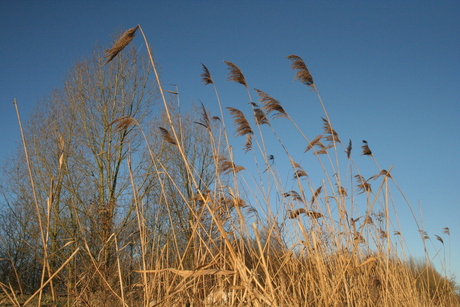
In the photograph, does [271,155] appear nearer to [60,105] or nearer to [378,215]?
[378,215]

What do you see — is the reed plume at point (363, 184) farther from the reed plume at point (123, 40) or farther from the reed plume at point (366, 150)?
the reed plume at point (123, 40)

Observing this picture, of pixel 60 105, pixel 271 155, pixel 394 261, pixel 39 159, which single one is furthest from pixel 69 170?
pixel 394 261

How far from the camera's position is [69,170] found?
39.8 feet

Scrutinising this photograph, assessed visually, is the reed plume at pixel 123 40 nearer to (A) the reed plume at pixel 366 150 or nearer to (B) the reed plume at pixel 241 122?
(B) the reed plume at pixel 241 122

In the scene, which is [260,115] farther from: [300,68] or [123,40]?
[123,40]

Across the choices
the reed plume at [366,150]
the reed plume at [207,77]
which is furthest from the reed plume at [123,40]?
the reed plume at [366,150]

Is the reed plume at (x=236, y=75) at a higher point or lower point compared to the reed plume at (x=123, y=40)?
higher

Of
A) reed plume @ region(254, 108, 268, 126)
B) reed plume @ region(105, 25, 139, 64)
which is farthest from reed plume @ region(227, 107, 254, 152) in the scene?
reed plume @ region(105, 25, 139, 64)

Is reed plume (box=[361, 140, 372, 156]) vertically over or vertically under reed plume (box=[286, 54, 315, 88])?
under

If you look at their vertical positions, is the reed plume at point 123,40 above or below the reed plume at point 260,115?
below

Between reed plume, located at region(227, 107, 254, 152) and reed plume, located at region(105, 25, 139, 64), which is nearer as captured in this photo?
reed plume, located at region(105, 25, 139, 64)

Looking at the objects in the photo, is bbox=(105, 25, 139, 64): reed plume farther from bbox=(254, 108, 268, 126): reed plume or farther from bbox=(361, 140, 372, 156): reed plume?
bbox=(361, 140, 372, 156): reed plume

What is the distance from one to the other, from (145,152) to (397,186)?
10.5 meters

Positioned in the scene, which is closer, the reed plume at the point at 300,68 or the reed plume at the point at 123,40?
the reed plume at the point at 123,40
